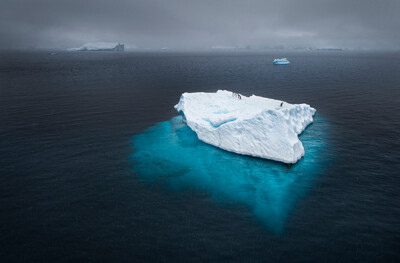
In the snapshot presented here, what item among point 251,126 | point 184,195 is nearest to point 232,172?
point 184,195

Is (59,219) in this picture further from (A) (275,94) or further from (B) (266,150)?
(A) (275,94)

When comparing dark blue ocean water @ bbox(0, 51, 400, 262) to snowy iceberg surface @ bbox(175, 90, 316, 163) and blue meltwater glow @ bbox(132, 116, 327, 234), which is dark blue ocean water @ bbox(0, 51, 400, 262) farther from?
snowy iceberg surface @ bbox(175, 90, 316, 163)

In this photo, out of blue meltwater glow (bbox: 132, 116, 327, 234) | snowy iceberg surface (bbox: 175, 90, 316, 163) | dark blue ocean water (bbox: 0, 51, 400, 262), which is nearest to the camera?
dark blue ocean water (bbox: 0, 51, 400, 262)

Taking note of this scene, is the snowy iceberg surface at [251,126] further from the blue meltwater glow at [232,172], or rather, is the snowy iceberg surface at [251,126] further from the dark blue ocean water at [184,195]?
the dark blue ocean water at [184,195]

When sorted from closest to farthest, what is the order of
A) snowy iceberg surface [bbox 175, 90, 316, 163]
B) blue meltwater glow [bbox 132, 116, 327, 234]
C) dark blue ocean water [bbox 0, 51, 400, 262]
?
dark blue ocean water [bbox 0, 51, 400, 262] < blue meltwater glow [bbox 132, 116, 327, 234] < snowy iceberg surface [bbox 175, 90, 316, 163]

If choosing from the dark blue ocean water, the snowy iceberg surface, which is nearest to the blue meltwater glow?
the dark blue ocean water

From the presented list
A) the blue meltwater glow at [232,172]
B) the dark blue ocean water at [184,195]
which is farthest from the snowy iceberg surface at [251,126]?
the dark blue ocean water at [184,195]

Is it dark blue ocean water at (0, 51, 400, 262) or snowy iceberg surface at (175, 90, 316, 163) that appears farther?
snowy iceberg surface at (175, 90, 316, 163)

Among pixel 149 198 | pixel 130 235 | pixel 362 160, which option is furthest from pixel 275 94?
pixel 130 235
